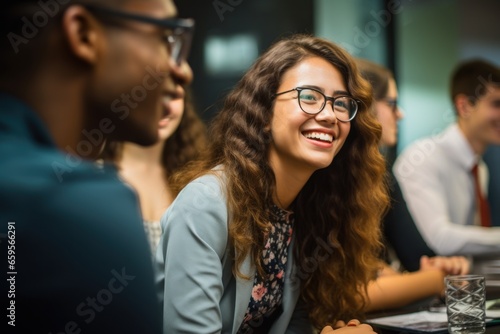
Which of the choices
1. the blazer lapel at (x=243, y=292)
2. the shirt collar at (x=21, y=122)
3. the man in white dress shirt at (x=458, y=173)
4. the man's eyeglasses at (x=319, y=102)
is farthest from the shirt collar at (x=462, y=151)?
the shirt collar at (x=21, y=122)

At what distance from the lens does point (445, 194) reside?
10.4ft

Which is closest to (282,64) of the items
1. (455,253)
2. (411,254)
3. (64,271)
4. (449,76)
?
(64,271)

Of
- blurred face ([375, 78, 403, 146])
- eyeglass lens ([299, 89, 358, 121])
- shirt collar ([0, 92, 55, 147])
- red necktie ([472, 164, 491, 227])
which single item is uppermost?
shirt collar ([0, 92, 55, 147])

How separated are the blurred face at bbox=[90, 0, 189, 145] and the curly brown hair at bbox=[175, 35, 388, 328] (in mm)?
365

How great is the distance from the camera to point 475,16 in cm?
424

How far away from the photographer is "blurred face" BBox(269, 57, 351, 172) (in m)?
1.58

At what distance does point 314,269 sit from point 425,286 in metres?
0.50

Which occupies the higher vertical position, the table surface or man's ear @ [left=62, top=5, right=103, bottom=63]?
man's ear @ [left=62, top=5, right=103, bottom=63]

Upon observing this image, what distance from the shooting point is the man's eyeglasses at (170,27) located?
112 centimetres

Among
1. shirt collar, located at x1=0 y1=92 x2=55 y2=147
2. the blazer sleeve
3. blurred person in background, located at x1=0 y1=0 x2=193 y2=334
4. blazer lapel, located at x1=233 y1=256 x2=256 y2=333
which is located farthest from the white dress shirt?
shirt collar, located at x1=0 y1=92 x2=55 y2=147

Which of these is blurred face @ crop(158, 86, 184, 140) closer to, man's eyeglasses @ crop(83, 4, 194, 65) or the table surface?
man's eyeglasses @ crop(83, 4, 194, 65)

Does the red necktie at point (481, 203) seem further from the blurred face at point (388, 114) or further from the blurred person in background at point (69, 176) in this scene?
the blurred person in background at point (69, 176)

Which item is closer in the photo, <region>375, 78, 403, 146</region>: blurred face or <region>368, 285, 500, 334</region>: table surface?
<region>368, 285, 500, 334</region>: table surface

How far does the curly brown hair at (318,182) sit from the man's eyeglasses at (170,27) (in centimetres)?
32
